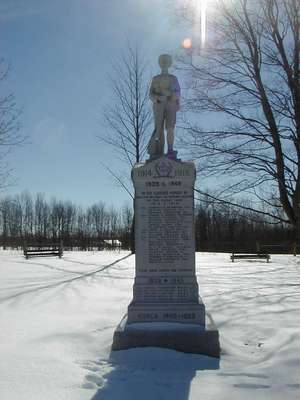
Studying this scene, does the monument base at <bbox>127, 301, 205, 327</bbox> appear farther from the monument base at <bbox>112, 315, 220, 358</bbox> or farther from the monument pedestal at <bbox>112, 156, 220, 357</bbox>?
the monument base at <bbox>112, 315, 220, 358</bbox>

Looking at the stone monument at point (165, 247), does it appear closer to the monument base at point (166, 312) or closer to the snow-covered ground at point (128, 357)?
the monument base at point (166, 312)

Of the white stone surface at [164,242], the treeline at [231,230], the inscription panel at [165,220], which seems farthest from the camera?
the treeline at [231,230]

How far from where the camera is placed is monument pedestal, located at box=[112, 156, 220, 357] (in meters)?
6.94

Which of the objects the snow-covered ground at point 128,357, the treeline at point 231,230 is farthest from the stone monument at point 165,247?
the treeline at point 231,230

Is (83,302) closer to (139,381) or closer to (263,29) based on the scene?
(139,381)

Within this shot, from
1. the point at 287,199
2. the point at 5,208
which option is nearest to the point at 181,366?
the point at 287,199

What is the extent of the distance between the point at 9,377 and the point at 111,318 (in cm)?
362

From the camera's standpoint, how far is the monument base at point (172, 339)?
6262mm

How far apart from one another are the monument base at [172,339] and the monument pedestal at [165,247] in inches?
13.8

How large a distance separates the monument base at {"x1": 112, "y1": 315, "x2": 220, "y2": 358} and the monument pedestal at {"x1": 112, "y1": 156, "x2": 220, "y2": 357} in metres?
0.35

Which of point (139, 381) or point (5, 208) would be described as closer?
point (139, 381)

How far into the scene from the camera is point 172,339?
20.8ft

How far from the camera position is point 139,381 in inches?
199

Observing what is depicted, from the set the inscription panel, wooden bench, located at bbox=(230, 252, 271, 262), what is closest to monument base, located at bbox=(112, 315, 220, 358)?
the inscription panel
